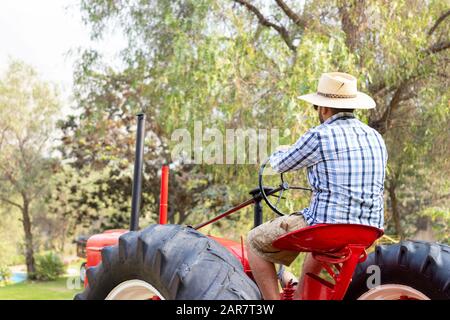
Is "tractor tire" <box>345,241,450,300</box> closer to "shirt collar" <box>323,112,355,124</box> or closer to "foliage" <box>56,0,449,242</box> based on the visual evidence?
"shirt collar" <box>323,112,355,124</box>

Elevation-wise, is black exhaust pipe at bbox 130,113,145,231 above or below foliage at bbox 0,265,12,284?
above

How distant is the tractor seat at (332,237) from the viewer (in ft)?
7.34

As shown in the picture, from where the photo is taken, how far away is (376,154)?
2420 mm

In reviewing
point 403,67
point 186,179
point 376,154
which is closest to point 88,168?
point 186,179

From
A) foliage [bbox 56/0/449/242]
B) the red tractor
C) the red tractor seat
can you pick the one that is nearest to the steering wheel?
the red tractor

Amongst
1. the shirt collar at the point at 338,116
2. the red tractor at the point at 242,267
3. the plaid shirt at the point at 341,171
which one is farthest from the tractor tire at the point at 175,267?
the shirt collar at the point at 338,116

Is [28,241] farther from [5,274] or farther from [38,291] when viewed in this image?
[38,291]

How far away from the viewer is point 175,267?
2.08 m

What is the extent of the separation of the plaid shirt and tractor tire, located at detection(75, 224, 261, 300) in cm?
43

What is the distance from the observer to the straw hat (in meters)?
2.55

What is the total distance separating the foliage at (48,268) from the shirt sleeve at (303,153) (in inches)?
619

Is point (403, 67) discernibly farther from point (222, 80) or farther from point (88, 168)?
point (88, 168)

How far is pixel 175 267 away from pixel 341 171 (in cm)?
74

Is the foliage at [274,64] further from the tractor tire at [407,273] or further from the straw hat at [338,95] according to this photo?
the straw hat at [338,95]
